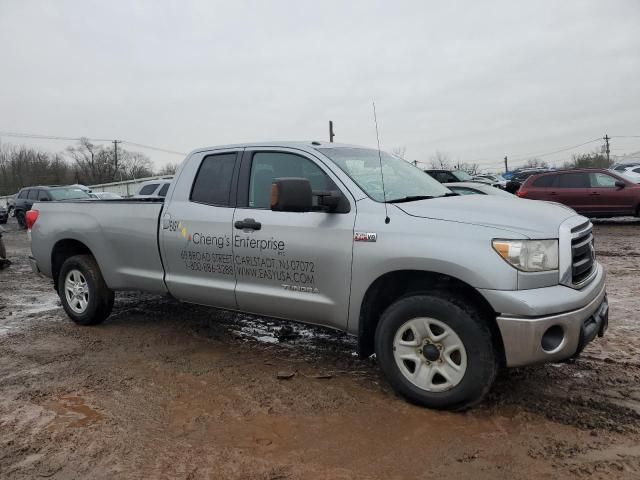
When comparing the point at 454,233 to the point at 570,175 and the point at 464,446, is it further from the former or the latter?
the point at 570,175

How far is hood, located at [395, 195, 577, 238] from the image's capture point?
3240 mm

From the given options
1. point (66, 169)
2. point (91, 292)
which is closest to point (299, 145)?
point (91, 292)

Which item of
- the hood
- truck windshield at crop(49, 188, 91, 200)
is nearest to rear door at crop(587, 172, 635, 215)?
the hood

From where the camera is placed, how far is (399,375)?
3.53 m

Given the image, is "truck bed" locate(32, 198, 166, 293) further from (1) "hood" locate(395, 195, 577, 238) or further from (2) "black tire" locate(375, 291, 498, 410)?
(1) "hood" locate(395, 195, 577, 238)

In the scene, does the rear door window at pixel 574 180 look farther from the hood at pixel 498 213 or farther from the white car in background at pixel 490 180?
the hood at pixel 498 213

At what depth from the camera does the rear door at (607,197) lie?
14.3 metres

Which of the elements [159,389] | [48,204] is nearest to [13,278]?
[48,204]

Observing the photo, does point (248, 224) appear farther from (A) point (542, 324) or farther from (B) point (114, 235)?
(A) point (542, 324)

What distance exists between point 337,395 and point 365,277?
0.90 meters

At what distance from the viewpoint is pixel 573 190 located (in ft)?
48.5

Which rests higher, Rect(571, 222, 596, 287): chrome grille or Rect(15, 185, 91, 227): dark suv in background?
Rect(15, 185, 91, 227): dark suv in background

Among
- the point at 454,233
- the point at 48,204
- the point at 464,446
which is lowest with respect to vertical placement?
the point at 464,446

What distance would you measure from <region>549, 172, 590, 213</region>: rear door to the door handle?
42.3 feet
